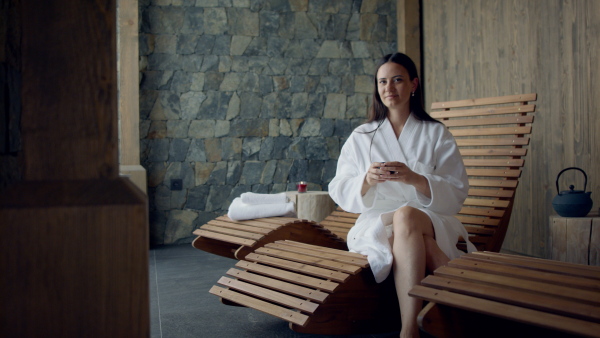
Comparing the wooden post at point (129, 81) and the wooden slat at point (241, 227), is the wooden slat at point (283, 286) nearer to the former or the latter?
the wooden slat at point (241, 227)

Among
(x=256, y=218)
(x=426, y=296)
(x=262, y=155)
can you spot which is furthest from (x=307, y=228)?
(x=262, y=155)

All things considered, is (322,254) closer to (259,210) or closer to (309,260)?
(309,260)

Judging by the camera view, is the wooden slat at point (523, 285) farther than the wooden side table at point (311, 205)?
No

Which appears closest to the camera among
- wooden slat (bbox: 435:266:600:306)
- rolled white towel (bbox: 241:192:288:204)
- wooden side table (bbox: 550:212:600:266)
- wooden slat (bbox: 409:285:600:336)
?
wooden slat (bbox: 409:285:600:336)

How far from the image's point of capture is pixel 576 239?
2764 millimetres

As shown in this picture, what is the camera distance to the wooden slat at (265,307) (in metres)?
2.01

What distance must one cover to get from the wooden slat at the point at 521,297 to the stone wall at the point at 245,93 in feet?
11.4

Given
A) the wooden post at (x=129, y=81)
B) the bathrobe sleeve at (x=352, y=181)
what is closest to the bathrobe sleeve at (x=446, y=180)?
the bathrobe sleeve at (x=352, y=181)

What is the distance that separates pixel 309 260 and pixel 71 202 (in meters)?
1.51

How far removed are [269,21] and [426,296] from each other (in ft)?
12.7

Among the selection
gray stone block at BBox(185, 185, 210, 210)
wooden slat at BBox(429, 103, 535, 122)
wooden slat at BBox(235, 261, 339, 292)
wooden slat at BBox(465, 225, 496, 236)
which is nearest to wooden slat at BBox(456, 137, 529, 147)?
wooden slat at BBox(429, 103, 535, 122)

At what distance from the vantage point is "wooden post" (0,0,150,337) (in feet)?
2.65

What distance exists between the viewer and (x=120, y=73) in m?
4.55

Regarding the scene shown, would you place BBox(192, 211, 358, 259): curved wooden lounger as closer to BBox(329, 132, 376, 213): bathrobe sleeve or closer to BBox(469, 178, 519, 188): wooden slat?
BBox(329, 132, 376, 213): bathrobe sleeve
